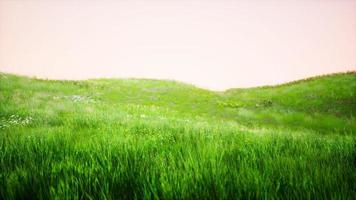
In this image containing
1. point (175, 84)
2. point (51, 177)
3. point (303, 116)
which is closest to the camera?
point (51, 177)

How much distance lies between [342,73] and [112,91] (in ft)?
86.2

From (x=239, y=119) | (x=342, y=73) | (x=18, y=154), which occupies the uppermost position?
(x=342, y=73)

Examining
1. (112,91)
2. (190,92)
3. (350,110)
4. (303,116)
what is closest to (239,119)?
(303,116)

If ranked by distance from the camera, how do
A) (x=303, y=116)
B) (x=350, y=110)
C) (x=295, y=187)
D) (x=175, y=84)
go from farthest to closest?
(x=175, y=84)
(x=350, y=110)
(x=303, y=116)
(x=295, y=187)

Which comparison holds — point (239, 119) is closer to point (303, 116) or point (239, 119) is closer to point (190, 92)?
point (303, 116)

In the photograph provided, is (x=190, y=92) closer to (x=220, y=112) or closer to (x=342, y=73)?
(x=220, y=112)

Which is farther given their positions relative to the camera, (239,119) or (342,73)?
(342,73)

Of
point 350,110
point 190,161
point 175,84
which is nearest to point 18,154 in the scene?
point 190,161

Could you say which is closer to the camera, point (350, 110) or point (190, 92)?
point (350, 110)

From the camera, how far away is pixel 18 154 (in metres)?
3.03

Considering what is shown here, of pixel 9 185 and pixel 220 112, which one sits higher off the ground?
pixel 9 185

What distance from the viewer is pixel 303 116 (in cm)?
1928

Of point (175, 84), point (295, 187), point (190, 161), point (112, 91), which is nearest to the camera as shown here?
point (295, 187)

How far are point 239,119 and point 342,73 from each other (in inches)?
766
